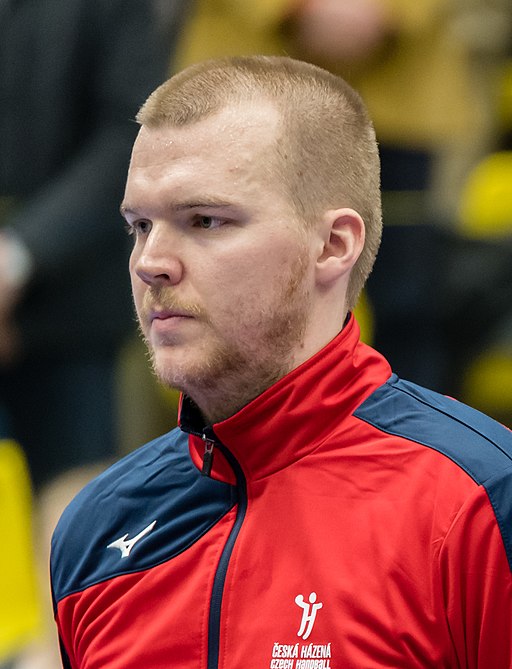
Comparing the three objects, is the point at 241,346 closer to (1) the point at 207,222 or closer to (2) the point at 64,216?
(1) the point at 207,222

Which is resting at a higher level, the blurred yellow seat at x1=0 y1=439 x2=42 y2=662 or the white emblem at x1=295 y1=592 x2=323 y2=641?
the white emblem at x1=295 y1=592 x2=323 y2=641

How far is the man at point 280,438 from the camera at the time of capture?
2.13 m

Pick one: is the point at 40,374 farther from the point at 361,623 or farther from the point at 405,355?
the point at 361,623

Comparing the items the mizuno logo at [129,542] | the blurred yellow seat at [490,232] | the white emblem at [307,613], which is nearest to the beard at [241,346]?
the mizuno logo at [129,542]

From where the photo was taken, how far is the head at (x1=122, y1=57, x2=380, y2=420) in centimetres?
227

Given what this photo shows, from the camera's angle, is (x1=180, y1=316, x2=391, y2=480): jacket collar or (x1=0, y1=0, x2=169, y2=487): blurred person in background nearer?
(x1=180, y1=316, x2=391, y2=480): jacket collar

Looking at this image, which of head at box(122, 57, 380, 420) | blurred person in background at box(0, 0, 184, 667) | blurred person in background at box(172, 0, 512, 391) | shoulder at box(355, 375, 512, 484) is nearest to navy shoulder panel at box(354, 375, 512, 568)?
shoulder at box(355, 375, 512, 484)

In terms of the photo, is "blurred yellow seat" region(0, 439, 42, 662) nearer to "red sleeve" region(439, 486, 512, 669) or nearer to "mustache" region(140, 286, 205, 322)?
"mustache" region(140, 286, 205, 322)

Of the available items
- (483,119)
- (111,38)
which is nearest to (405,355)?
(483,119)

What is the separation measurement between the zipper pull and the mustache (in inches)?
8.6

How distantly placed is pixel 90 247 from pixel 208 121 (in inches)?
83.3

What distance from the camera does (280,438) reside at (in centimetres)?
233

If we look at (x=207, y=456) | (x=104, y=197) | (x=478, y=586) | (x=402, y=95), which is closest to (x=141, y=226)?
(x=207, y=456)

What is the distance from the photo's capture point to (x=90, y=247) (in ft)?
14.3
